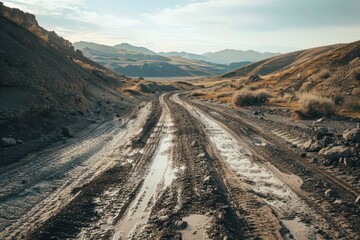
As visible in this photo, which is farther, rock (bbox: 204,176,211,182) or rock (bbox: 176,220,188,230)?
rock (bbox: 204,176,211,182)

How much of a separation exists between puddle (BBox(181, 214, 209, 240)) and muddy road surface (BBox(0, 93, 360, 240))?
0.02 metres

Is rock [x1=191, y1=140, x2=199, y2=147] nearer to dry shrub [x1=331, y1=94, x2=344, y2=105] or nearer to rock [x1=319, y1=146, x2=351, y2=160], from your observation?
rock [x1=319, y1=146, x2=351, y2=160]

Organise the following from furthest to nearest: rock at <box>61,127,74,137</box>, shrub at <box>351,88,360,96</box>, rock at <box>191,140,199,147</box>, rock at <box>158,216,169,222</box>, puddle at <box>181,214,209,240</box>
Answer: shrub at <box>351,88,360,96</box>
rock at <box>61,127,74,137</box>
rock at <box>191,140,199,147</box>
rock at <box>158,216,169,222</box>
puddle at <box>181,214,209,240</box>

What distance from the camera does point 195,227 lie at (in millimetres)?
6824

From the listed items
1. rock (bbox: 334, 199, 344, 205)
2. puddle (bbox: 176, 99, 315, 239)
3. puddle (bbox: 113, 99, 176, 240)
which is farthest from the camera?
rock (bbox: 334, 199, 344, 205)

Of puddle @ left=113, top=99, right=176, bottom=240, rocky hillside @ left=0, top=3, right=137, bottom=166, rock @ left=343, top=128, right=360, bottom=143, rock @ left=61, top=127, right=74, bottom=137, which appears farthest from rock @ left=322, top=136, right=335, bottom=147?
rocky hillside @ left=0, top=3, right=137, bottom=166

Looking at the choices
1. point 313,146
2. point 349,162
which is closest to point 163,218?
point 349,162

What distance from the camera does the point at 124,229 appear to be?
670 centimetres

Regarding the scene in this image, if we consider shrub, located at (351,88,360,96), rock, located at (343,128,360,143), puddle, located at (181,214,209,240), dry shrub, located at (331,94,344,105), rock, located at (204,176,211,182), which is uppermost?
shrub, located at (351,88,360,96)

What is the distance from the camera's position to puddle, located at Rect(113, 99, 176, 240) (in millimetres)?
6750

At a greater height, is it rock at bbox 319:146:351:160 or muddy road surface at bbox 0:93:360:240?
rock at bbox 319:146:351:160

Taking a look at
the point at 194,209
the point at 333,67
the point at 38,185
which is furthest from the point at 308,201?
the point at 333,67

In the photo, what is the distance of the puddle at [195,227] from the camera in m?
6.47

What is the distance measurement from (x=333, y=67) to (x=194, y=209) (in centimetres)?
3439
